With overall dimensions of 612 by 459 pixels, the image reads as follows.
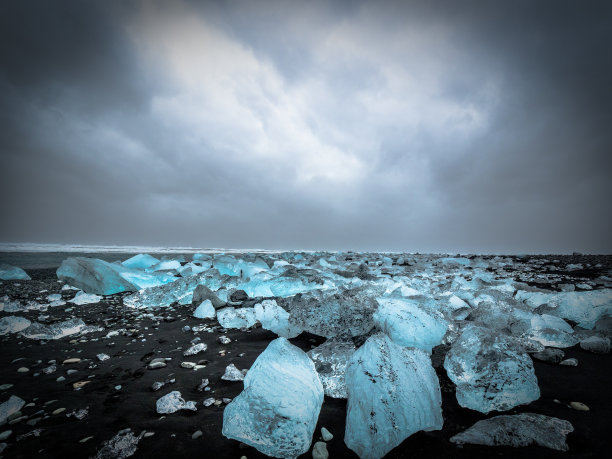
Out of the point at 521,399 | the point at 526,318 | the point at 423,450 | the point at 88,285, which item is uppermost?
the point at 526,318

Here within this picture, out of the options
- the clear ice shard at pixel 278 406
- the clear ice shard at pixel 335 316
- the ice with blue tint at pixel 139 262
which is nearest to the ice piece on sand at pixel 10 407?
the clear ice shard at pixel 278 406

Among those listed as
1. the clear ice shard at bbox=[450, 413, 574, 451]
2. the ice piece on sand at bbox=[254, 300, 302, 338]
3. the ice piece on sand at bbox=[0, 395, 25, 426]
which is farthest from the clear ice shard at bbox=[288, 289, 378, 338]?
the ice piece on sand at bbox=[0, 395, 25, 426]

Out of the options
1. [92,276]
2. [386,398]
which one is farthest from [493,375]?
[92,276]

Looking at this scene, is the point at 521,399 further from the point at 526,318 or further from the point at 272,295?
the point at 272,295

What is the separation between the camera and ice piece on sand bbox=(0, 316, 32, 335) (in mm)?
2289

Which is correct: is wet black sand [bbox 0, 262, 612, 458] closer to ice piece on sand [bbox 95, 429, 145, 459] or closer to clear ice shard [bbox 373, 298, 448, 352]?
ice piece on sand [bbox 95, 429, 145, 459]

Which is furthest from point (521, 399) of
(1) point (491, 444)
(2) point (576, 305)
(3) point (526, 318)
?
(2) point (576, 305)

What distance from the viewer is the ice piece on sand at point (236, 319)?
96.7 inches

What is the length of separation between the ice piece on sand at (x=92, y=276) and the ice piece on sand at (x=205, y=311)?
7.43 ft

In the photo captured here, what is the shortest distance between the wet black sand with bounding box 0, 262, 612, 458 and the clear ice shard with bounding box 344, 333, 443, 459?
0.21ft

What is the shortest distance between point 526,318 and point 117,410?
265 cm

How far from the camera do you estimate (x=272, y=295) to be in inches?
142

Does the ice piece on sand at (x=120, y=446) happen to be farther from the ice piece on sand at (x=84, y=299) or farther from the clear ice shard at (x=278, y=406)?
the ice piece on sand at (x=84, y=299)

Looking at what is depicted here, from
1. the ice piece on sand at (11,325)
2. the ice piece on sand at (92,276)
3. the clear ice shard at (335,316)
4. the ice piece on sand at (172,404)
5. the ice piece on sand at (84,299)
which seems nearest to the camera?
the ice piece on sand at (172,404)
